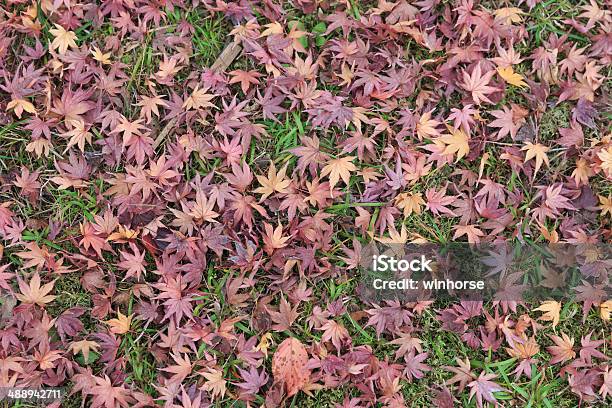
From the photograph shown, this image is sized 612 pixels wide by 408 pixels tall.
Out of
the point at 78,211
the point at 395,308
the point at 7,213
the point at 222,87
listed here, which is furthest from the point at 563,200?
the point at 7,213

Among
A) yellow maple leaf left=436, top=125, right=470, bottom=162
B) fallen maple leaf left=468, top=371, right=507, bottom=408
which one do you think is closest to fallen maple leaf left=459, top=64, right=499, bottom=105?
yellow maple leaf left=436, top=125, right=470, bottom=162

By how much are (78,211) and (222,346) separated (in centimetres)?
86

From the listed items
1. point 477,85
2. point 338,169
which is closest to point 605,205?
point 477,85

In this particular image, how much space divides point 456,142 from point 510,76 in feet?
1.35

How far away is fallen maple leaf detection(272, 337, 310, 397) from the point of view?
2.35m

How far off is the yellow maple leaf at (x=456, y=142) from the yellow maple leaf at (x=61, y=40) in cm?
172

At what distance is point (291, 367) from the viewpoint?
2.37 meters

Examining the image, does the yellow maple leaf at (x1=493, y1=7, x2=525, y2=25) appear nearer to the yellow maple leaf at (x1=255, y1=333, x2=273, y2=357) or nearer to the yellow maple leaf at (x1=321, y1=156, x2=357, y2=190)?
the yellow maple leaf at (x1=321, y1=156, x2=357, y2=190)

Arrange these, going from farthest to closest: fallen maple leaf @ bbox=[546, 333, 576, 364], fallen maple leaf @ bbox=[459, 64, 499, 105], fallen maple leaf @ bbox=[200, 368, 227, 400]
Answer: fallen maple leaf @ bbox=[459, 64, 499, 105]
fallen maple leaf @ bbox=[546, 333, 576, 364]
fallen maple leaf @ bbox=[200, 368, 227, 400]

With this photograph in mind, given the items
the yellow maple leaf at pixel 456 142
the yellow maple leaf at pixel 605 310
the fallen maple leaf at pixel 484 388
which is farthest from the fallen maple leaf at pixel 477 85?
the fallen maple leaf at pixel 484 388

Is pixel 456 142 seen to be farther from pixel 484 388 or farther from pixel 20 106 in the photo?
pixel 20 106

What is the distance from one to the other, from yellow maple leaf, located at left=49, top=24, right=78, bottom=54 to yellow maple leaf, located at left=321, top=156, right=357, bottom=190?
4.21 ft

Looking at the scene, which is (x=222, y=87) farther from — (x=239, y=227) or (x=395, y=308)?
(x=395, y=308)

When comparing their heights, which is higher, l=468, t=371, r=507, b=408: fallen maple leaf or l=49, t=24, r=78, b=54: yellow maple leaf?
l=49, t=24, r=78, b=54: yellow maple leaf
